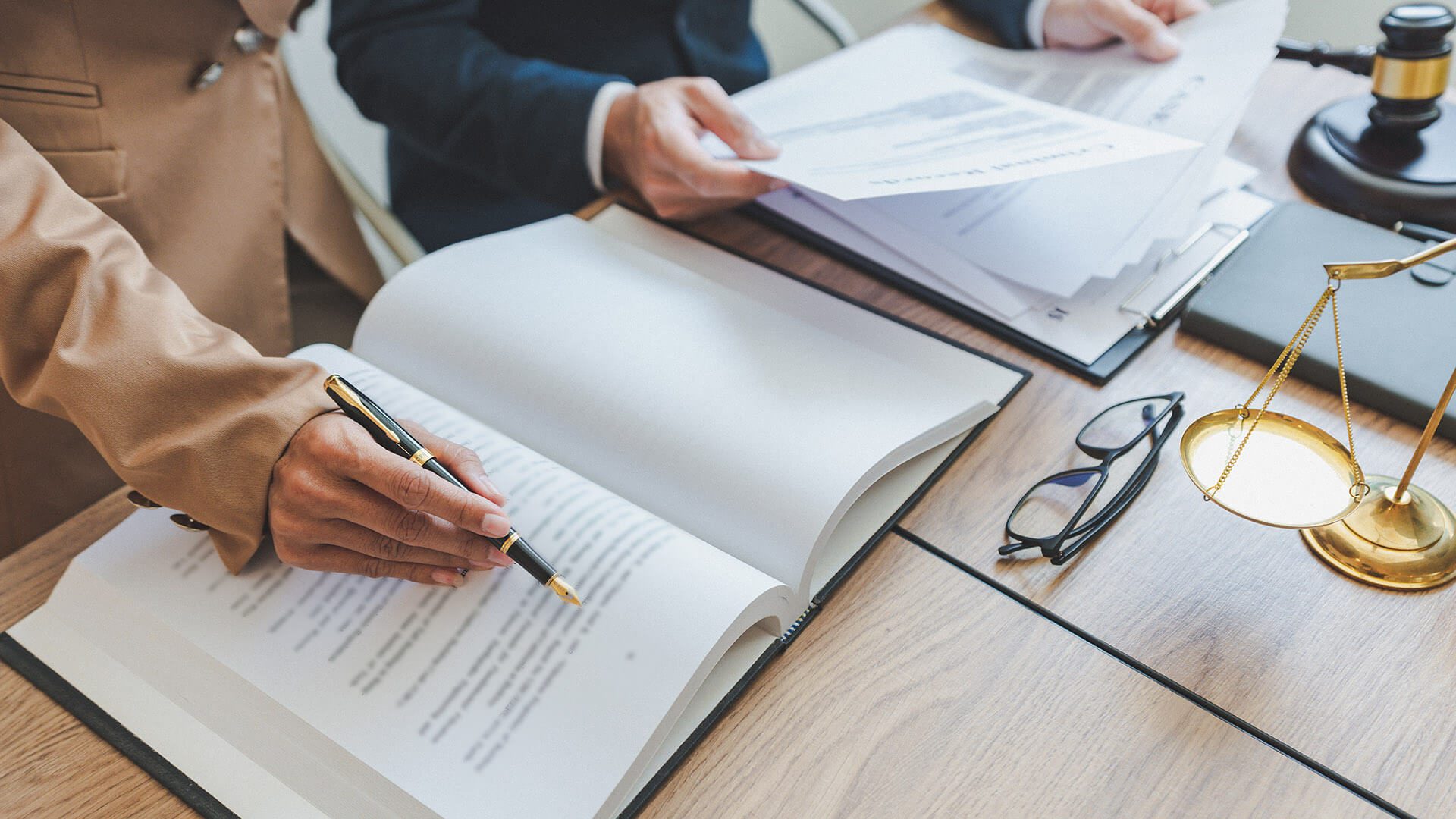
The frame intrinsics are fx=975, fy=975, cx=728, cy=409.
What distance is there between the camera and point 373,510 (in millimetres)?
552

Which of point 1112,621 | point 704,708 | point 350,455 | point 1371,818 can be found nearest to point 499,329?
point 350,455

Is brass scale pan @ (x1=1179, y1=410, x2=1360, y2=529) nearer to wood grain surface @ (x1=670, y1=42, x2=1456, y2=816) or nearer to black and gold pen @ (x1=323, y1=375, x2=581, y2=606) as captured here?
wood grain surface @ (x1=670, y1=42, x2=1456, y2=816)

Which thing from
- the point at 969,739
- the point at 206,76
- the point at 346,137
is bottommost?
the point at 346,137

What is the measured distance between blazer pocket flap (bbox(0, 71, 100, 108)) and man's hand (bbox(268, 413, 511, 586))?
43 cm

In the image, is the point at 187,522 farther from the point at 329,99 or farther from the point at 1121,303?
the point at 329,99

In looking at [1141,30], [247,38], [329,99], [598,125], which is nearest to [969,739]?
[598,125]

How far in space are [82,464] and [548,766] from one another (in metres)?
0.66

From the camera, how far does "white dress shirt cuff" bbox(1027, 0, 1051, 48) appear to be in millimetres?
1032

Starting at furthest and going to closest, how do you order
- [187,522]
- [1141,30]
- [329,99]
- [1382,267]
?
[329,99] → [1141,30] → [187,522] → [1382,267]

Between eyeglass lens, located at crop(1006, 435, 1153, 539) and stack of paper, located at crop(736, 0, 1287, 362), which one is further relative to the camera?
stack of paper, located at crop(736, 0, 1287, 362)

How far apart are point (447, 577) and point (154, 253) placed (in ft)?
1.85

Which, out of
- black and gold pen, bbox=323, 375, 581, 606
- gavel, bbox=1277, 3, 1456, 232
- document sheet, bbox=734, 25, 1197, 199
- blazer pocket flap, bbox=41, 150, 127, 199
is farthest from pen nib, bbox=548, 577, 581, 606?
gavel, bbox=1277, 3, 1456, 232

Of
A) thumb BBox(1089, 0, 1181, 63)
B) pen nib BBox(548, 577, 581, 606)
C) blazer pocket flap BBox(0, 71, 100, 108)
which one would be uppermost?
blazer pocket flap BBox(0, 71, 100, 108)

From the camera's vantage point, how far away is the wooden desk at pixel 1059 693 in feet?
1.58
